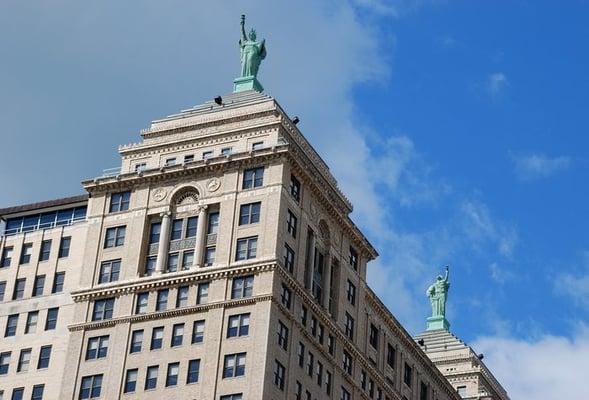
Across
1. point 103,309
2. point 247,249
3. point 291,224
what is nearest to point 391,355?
point 291,224

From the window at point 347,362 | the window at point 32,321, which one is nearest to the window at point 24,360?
the window at point 32,321

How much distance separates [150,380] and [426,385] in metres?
43.9

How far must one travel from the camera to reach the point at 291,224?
6225 inches

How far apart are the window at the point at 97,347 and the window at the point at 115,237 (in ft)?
32.5

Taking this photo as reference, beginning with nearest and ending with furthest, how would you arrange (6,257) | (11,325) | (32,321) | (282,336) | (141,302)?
(282,336) < (141,302) < (32,321) < (11,325) < (6,257)

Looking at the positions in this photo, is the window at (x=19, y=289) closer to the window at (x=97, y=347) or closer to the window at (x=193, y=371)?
the window at (x=97, y=347)

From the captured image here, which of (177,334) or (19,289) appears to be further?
(19,289)

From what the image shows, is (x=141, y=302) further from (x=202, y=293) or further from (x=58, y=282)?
(x=58, y=282)

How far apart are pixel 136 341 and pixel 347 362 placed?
22.6 m

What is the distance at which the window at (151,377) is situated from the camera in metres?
152

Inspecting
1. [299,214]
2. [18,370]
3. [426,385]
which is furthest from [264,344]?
[426,385]

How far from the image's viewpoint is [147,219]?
16200 cm

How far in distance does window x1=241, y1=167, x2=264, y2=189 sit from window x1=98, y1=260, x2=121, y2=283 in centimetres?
1438

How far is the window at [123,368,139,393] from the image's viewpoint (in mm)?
152875
